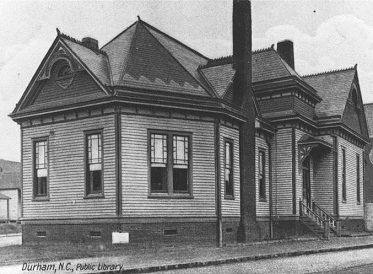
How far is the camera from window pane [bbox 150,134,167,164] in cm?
2142

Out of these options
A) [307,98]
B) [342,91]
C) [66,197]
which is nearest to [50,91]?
[66,197]

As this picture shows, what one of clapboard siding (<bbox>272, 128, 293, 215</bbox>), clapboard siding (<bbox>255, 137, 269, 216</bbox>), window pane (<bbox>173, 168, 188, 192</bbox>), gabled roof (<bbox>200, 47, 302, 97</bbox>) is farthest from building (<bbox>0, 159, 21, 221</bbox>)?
window pane (<bbox>173, 168, 188, 192</bbox>)

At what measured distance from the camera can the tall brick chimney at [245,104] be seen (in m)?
24.9

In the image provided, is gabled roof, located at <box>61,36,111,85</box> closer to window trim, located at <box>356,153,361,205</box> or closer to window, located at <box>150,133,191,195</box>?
window, located at <box>150,133,191,195</box>

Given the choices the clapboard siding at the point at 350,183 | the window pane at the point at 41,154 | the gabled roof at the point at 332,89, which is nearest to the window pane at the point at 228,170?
the window pane at the point at 41,154

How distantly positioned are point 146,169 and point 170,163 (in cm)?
110

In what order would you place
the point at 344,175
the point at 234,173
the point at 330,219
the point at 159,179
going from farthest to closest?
1. the point at 344,175
2. the point at 330,219
3. the point at 234,173
4. the point at 159,179

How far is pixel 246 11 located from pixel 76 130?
32.6 feet

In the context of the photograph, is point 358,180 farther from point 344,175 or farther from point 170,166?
point 170,166

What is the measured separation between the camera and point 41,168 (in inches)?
906

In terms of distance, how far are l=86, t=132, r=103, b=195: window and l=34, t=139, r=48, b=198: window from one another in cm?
245

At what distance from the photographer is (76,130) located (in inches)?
856

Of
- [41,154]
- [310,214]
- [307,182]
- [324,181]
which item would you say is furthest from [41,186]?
[324,181]

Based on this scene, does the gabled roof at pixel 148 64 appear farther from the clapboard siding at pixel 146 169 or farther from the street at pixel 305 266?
the street at pixel 305 266
